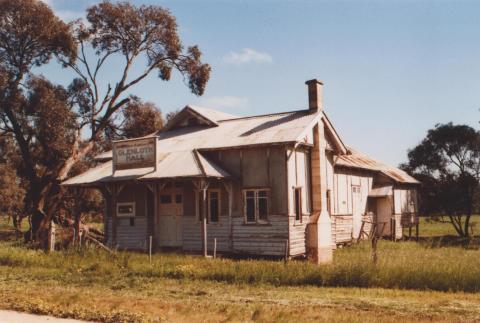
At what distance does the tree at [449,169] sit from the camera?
37.0m

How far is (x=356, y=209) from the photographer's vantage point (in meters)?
29.3

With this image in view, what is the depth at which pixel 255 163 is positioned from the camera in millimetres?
20703

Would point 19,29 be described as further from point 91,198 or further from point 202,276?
point 202,276

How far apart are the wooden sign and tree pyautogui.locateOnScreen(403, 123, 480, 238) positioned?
24.2m

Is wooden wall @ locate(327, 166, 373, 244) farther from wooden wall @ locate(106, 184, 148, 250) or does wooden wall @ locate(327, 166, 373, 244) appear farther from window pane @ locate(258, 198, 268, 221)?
wooden wall @ locate(106, 184, 148, 250)

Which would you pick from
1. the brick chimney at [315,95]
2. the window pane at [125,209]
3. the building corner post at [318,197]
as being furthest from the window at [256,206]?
the window pane at [125,209]

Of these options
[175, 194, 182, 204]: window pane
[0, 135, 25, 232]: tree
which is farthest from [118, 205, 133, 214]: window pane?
[0, 135, 25, 232]: tree

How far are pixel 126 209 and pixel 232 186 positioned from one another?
568 cm

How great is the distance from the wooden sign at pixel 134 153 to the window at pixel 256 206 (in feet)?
13.9

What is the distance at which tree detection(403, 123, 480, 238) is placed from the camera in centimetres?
3697

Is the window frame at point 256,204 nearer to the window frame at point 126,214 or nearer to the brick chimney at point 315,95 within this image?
the brick chimney at point 315,95

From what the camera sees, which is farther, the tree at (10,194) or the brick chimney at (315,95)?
the tree at (10,194)

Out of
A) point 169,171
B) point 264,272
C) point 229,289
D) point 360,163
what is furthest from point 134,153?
point 360,163

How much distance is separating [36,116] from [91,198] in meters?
10.8
